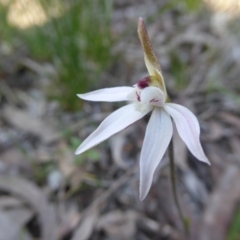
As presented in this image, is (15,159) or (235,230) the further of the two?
(15,159)

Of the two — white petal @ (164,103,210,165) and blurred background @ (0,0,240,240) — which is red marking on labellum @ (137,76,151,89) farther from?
blurred background @ (0,0,240,240)

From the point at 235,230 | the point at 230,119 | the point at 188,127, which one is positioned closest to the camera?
the point at 188,127

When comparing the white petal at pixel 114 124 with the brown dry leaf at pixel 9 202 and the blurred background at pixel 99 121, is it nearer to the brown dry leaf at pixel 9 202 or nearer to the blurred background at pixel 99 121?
the blurred background at pixel 99 121

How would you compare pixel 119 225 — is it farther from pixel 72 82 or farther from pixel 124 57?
pixel 124 57

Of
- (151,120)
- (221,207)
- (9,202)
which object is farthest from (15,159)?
(151,120)

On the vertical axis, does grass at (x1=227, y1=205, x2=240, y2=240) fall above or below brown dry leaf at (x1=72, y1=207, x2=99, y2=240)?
below

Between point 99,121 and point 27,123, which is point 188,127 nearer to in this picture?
point 99,121

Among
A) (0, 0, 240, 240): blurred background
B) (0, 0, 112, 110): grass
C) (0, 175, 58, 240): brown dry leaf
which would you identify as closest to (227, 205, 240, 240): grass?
(0, 0, 240, 240): blurred background
